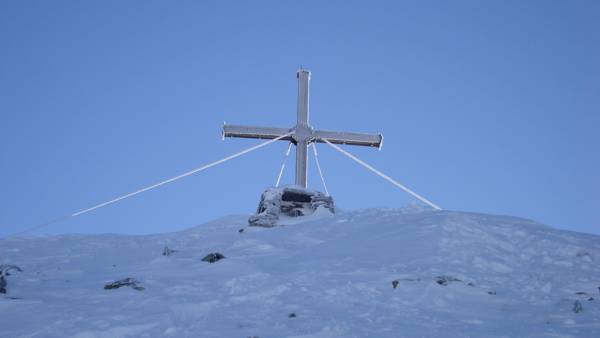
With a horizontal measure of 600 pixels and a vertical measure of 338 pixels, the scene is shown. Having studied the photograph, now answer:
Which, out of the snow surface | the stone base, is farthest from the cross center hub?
the snow surface

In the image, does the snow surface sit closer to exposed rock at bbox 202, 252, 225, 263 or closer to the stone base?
exposed rock at bbox 202, 252, 225, 263

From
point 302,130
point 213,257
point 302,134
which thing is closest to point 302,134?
point 302,134

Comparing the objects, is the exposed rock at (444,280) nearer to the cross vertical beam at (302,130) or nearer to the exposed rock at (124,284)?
the exposed rock at (124,284)

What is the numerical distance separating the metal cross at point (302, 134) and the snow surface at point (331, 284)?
236 inches

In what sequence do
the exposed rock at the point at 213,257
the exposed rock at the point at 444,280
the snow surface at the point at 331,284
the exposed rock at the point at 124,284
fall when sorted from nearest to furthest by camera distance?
the snow surface at the point at 331,284, the exposed rock at the point at 444,280, the exposed rock at the point at 124,284, the exposed rock at the point at 213,257

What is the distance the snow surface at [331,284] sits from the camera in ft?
25.3

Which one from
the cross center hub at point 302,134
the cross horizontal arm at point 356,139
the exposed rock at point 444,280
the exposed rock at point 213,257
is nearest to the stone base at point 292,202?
the cross center hub at point 302,134

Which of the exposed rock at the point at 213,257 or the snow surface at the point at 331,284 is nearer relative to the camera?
the snow surface at the point at 331,284

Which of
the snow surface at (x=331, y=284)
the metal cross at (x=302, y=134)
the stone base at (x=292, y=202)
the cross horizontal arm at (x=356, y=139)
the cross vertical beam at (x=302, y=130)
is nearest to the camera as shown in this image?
the snow surface at (x=331, y=284)

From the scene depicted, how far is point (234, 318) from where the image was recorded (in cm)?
814

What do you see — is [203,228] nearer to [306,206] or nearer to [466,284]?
[306,206]

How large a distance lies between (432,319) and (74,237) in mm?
13643

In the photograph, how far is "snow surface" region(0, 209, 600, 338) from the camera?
771cm

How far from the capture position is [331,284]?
987 centimetres
